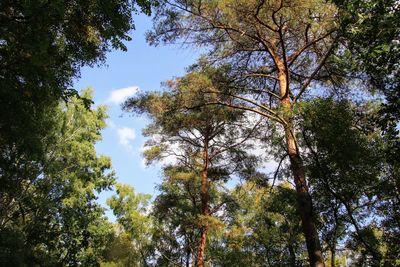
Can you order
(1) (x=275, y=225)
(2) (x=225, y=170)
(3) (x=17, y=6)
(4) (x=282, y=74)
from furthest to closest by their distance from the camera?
(1) (x=275, y=225), (2) (x=225, y=170), (4) (x=282, y=74), (3) (x=17, y=6)

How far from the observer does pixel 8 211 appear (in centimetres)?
1903

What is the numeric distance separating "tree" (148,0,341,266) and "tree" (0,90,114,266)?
10.2 meters

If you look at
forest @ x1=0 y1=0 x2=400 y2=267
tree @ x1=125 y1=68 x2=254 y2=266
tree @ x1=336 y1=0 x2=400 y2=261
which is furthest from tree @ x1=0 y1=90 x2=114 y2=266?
tree @ x1=336 y1=0 x2=400 y2=261

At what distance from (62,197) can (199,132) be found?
894 centimetres

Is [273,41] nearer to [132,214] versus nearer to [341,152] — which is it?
[341,152]

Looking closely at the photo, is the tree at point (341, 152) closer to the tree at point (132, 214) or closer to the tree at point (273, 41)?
the tree at point (273, 41)

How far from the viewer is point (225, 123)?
15.9m

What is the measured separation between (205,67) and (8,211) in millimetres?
13673

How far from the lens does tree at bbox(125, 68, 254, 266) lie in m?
10.9

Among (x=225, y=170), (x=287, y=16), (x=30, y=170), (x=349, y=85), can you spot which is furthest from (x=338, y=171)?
(x=30, y=170)

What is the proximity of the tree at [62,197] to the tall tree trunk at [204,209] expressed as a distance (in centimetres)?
668

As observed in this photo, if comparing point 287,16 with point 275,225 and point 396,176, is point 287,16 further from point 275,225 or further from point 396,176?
point 275,225

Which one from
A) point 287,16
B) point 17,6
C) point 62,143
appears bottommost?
point 17,6

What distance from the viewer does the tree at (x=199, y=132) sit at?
1091 cm
